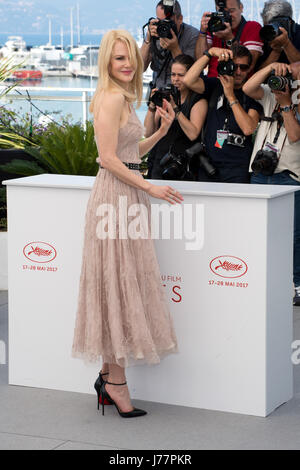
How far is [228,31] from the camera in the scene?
251 inches

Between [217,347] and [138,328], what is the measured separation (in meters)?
0.44

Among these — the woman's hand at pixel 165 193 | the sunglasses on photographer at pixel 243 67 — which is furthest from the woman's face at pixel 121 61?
the sunglasses on photographer at pixel 243 67

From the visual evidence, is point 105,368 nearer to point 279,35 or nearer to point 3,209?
point 279,35

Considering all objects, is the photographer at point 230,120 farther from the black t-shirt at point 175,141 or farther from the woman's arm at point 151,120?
the woman's arm at point 151,120

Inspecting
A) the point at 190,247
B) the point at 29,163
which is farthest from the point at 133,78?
the point at 29,163

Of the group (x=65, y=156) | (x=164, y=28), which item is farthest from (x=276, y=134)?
(x=65, y=156)

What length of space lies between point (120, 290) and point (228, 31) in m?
3.02

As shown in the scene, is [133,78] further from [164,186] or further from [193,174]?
[193,174]

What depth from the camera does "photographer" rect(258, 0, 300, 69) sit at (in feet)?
20.1

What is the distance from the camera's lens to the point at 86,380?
4.55 metres

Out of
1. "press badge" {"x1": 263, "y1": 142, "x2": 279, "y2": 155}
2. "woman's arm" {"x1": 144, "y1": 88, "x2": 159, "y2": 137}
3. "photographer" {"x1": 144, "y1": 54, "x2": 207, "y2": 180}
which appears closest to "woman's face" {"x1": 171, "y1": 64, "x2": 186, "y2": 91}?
"photographer" {"x1": 144, "y1": 54, "x2": 207, "y2": 180}

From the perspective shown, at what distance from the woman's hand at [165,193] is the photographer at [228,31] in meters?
2.35

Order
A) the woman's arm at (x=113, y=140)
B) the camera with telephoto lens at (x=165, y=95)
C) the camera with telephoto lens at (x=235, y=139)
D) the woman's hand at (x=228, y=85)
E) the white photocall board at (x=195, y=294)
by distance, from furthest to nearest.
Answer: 1. the camera with telephoto lens at (x=235, y=139)
2. the woman's hand at (x=228, y=85)
3. the camera with telephoto lens at (x=165, y=95)
4. the white photocall board at (x=195, y=294)
5. the woman's arm at (x=113, y=140)

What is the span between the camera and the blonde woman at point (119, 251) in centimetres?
404
